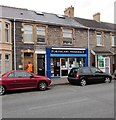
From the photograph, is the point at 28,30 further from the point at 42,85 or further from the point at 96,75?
the point at 96,75

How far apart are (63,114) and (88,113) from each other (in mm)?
891

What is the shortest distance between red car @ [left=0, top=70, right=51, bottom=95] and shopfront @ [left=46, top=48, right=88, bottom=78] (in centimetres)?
643

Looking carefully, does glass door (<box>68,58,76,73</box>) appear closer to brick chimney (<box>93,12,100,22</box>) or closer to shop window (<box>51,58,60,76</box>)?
shop window (<box>51,58,60,76</box>)

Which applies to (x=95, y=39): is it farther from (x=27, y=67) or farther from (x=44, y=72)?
(x=27, y=67)

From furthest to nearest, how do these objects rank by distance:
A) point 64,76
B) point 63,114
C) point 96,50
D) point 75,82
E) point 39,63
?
point 96,50 < point 64,76 < point 39,63 < point 75,82 < point 63,114

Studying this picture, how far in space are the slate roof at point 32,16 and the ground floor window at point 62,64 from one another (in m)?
3.77

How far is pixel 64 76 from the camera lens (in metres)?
21.5

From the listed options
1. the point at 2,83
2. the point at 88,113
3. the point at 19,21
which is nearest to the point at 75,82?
the point at 2,83

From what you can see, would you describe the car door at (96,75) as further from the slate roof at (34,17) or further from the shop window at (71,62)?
the slate roof at (34,17)

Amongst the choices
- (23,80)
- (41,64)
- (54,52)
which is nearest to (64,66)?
(54,52)

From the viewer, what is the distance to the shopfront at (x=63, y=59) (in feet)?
66.7

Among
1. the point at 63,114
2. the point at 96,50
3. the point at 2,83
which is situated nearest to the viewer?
the point at 63,114

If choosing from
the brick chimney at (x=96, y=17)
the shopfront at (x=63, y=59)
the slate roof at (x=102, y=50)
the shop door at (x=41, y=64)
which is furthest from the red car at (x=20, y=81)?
the brick chimney at (x=96, y=17)

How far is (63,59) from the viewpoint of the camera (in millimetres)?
21328
